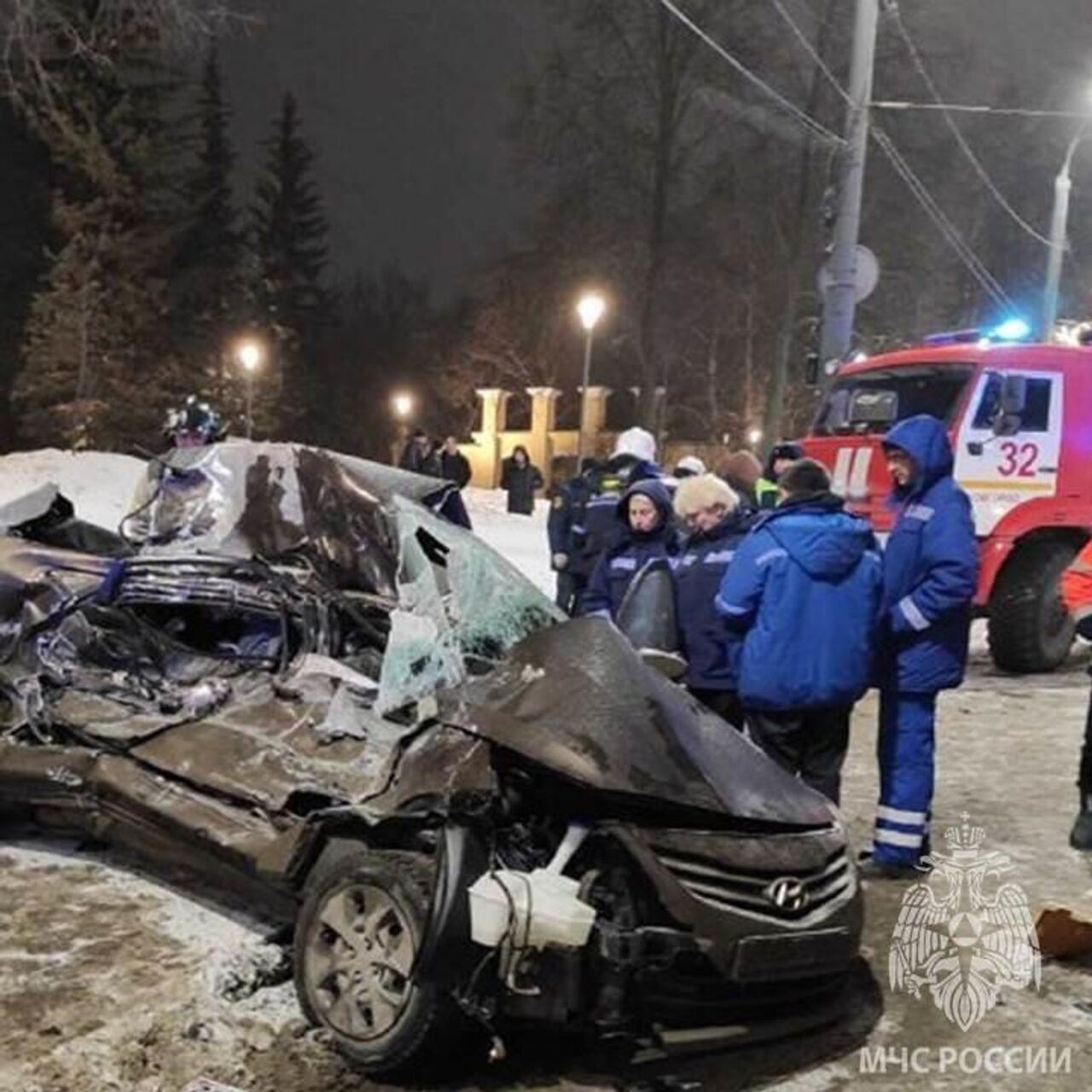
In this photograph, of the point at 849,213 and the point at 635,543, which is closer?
the point at 635,543

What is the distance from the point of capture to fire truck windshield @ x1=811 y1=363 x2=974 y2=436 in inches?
416

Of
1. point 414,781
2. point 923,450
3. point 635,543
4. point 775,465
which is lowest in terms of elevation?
point 414,781

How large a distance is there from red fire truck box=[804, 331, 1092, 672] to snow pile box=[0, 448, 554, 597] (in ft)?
24.5

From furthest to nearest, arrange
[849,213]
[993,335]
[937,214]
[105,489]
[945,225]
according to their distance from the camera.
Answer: [945,225] < [937,214] < [105,489] < [849,213] < [993,335]

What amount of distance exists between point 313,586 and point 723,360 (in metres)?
36.2

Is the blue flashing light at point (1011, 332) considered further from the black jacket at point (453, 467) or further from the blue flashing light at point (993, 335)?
the black jacket at point (453, 467)

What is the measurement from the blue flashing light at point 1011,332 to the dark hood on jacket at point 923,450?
21.0 feet

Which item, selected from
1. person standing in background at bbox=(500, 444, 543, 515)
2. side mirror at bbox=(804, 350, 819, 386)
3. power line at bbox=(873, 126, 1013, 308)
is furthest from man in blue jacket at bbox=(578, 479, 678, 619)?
person standing in background at bbox=(500, 444, 543, 515)

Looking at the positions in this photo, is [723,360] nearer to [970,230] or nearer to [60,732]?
[970,230]

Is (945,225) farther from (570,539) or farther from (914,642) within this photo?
(914,642)

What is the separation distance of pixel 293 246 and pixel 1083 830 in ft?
167

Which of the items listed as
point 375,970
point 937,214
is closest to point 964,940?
point 375,970

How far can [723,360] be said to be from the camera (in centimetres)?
4019

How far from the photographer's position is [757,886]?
357cm
